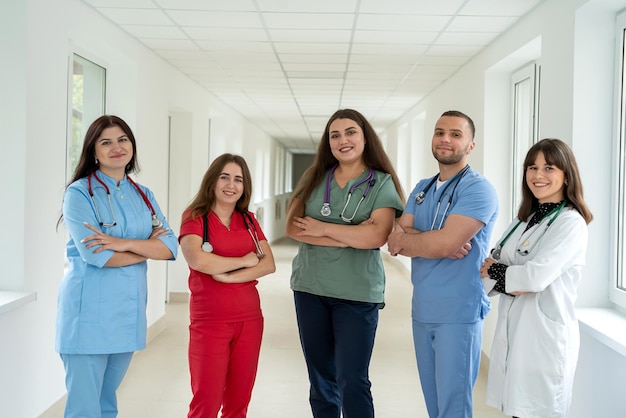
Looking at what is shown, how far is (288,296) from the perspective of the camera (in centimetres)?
817

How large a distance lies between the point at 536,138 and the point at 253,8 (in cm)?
215

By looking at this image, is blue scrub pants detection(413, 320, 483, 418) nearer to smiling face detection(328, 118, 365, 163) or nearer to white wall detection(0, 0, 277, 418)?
smiling face detection(328, 118, 365, 163)

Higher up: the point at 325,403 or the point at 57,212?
the point at 57,212

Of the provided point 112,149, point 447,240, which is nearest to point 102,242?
point 112,149

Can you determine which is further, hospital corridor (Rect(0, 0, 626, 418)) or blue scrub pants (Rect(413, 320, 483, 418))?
hospital corridor (Rect(0, 0, 626, 418))

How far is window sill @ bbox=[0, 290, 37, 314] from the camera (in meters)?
3.02

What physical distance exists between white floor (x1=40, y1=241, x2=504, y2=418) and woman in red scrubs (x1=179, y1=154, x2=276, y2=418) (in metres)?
1.25

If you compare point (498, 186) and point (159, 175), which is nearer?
point (498, 186)

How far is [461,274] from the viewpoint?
8.30ft

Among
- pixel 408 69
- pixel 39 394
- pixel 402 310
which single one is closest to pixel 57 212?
pixel 39 394

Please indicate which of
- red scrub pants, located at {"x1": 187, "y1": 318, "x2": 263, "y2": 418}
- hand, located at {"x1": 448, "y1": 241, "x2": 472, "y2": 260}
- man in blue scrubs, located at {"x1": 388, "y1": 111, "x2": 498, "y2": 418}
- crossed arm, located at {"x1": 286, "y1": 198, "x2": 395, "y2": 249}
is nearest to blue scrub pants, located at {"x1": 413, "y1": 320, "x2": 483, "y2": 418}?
man in blue scrubs, located at {"x1": 388, "y1": 111, "x2": 498, "y2": 418}

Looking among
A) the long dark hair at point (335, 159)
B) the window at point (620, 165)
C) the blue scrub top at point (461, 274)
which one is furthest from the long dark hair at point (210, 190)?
the window at point (620, 165)

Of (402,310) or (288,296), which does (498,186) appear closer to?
(402,310)

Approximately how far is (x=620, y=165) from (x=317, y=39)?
2.55m
